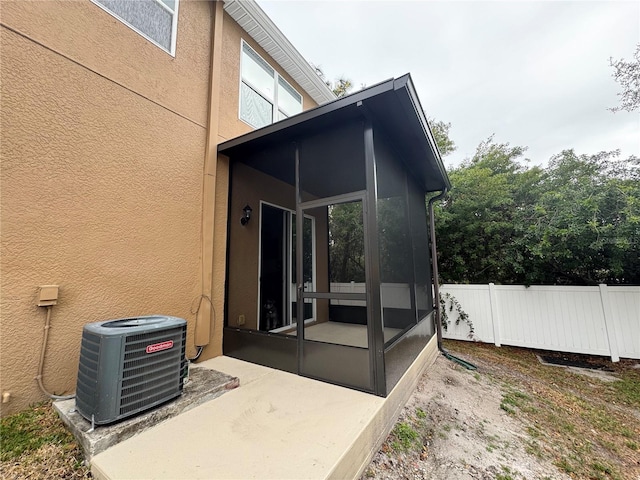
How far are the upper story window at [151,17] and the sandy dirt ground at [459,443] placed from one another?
5.35 metres

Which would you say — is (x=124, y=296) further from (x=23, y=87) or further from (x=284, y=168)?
(x=284, y=168)

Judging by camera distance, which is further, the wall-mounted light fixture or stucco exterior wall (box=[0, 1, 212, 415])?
the wall-mounted light fixture

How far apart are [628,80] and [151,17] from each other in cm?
1026

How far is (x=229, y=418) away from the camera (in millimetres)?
2145

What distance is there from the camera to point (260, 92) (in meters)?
4.95

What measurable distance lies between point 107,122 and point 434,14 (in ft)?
26.2

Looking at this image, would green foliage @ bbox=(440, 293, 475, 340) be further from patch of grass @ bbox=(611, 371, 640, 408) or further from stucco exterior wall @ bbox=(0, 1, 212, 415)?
stucco exterior wall @ bbox=(0, 1, 212, 415)

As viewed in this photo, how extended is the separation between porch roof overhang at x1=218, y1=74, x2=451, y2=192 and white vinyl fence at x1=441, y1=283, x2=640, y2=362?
3992 mm

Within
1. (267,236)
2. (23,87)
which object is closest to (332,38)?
(267,236)

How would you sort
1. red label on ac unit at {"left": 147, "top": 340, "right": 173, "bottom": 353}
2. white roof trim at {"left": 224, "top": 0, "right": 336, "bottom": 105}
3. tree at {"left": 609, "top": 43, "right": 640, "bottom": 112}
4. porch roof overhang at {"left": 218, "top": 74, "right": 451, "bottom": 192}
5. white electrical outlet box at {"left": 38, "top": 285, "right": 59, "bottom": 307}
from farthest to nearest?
tree at {"left": 609, "top": 43, "right": 640, "bottom": 112} → white roof trim at {"left": 224, "top": 0, "right": 336, "bottom": 105} → porch roof overhang at {"left": 218, "top": 74, "right": 451, "bottom": 192} → white electrical outlet box at {"left": 38, "top": 285, "right": 59, "bottom": 307} → red label on ac unit at {"left": 147, "top": 340, "right": 173, "bottom": 353}

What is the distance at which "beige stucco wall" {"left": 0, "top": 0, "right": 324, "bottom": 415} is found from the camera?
214 cm

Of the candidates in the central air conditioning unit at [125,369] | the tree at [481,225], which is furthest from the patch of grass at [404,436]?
the tree at [481,225]

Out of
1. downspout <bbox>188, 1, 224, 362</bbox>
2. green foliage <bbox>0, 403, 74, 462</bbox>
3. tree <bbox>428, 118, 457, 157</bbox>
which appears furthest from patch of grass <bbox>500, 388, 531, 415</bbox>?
tree <bbox>428, 118, 457, 157</bbox>

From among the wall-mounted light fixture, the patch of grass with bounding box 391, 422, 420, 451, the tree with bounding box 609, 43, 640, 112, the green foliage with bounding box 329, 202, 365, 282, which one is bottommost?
the patch of grass with bounding box 391, 422, 420, 451
